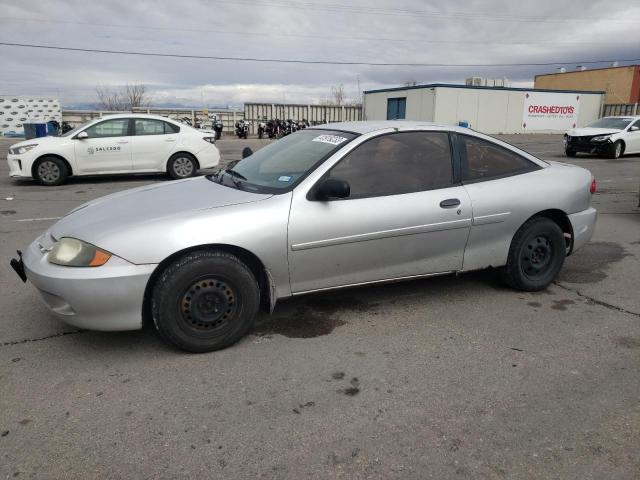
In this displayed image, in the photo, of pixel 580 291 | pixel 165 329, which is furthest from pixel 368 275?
pixel 580 291

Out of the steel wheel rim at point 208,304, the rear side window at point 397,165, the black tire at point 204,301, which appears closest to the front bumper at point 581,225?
the rear side window at point 397,165

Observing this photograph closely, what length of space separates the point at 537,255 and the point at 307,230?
2258mm

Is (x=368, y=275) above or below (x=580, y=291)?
above

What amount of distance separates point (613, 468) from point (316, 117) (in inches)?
1571

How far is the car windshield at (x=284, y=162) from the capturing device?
3.81 metres

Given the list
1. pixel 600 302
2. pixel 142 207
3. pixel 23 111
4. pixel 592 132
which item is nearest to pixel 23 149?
pixel 142 207

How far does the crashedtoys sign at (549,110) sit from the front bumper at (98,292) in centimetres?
3929

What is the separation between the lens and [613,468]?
93.4 inches

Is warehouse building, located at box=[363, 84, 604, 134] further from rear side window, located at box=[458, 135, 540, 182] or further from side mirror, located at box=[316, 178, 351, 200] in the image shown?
side mirror, located at box=[316, 178, 351, 200]

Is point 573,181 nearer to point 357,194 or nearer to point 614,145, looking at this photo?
point 357,194

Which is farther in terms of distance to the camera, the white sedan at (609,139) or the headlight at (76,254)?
the white sedan at (609,139)

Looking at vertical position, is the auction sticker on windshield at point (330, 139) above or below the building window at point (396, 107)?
below

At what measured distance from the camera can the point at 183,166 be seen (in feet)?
39.4

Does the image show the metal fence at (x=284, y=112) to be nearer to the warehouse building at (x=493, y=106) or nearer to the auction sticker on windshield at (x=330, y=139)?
the warehouse building at (x=493, y=106)
